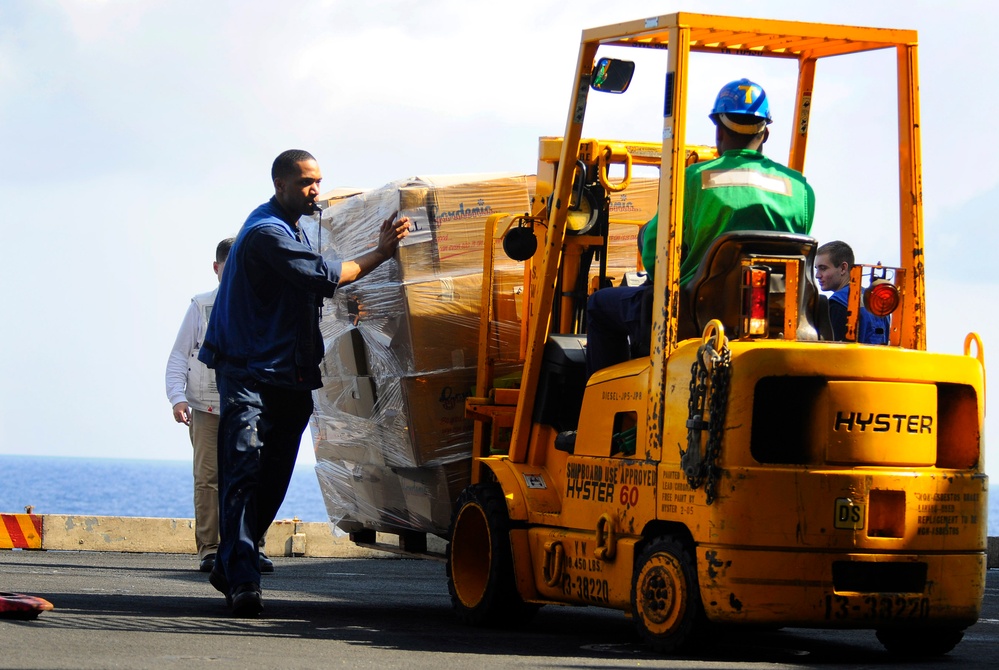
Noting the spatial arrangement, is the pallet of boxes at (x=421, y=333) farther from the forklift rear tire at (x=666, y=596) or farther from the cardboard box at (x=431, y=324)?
the forklift rear tire at (x=666, y=596)

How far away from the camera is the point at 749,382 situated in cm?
610

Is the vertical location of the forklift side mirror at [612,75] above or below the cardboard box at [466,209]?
above

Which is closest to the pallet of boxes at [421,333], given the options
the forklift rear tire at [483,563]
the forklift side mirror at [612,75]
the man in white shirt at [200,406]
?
the forklift rear tire at [483,563]

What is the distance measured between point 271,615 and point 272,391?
3.49 feet

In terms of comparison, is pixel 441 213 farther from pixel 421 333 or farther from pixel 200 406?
pixel 200 406

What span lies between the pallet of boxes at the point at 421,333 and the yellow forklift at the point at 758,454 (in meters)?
1.21

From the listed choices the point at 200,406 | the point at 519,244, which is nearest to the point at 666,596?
the point at 519,244

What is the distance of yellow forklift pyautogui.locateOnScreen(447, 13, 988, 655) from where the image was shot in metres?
6.09

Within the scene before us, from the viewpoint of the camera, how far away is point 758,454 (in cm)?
618

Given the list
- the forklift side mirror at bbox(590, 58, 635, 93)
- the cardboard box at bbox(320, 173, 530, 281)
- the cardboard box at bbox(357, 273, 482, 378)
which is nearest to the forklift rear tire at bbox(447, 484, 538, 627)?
the cardboard box at bbox(357, 273, 482, 378)

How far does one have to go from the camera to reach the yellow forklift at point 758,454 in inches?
240

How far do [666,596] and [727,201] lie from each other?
1.55 m

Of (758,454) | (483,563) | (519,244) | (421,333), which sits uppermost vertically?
(519,244)

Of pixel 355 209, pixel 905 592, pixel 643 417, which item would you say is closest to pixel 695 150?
pixel 355 209
